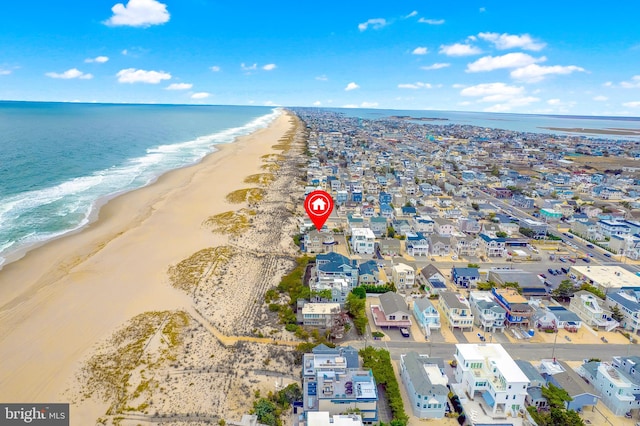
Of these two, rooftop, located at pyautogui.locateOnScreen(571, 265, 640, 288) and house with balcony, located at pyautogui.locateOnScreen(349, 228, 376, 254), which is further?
house with balcony, located at pyautogui.locateOnScreen(349, 228, 376, 254)

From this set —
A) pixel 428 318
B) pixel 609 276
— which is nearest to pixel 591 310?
pixel 609 276

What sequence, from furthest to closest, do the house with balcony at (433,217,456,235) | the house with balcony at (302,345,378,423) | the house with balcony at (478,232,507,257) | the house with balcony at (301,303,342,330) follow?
the house with balcony at (433,217,456,235) → the house with balcony at (478,232,507,257) → the house with balcony at (301,303,342,330) → the house with balcony at (302,345,378,423)

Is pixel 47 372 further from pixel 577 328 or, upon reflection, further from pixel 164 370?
pixel 577 328

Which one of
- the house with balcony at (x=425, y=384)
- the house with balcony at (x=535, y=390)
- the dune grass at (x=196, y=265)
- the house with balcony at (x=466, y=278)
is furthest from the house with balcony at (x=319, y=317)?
the house with balcony at (x=466, y=278)

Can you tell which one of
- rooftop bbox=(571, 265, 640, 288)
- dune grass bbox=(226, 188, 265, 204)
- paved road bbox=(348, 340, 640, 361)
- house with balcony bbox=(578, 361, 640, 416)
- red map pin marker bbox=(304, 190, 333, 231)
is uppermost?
red map pin marker bbox=(304, 190, 333, 231)

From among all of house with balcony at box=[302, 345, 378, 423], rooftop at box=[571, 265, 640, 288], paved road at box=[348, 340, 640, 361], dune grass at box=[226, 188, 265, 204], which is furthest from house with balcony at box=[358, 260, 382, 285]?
dune grass at box=[226, 188, 265, 204]

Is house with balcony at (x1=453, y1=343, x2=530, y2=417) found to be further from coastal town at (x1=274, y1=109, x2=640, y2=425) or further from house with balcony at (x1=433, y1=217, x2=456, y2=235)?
house with balcony at (x1=433, y1=217, x2=456, y2=235)

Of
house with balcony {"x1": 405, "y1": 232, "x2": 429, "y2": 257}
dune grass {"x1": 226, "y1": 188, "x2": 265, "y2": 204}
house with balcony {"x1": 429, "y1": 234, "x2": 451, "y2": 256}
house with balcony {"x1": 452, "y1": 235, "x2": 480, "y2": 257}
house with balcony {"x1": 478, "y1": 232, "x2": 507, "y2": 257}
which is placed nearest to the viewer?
house with balcony {"x1": 405, "y1": 232, "x2": 429, "y2": 257}
